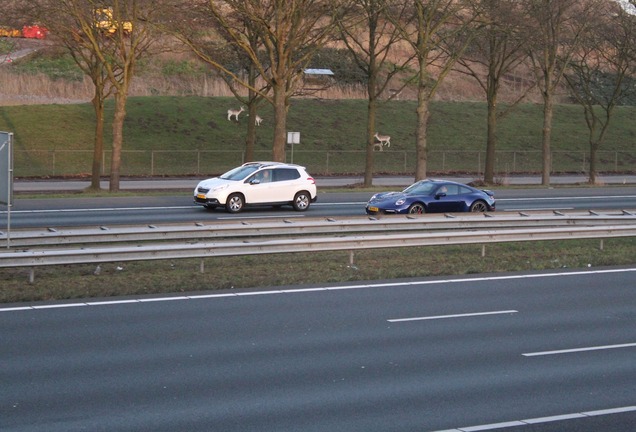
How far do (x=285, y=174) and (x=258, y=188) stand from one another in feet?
3.73

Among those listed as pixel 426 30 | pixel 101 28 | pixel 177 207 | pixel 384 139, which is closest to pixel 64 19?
pixel 101 28

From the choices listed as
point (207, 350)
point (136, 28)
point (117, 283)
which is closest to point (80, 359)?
point (207, 350)

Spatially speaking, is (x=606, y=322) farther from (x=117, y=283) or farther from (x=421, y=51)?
(x=421, y=51)

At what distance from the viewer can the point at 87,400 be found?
8.41 metres

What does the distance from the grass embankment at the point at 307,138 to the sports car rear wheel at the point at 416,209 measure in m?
26.8

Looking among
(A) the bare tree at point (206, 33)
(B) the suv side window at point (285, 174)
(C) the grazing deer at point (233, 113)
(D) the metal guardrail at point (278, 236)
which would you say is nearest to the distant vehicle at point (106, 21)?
(A) the bare tree at point (206, 33)

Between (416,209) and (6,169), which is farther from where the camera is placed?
(416,209)

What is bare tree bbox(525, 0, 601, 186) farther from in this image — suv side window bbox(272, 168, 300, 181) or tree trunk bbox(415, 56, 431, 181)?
suv side window bbox(272, 168, 300, 181)

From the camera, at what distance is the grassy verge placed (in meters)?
14.7

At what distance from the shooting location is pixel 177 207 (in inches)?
1192

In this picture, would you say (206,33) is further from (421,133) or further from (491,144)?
(491,144)

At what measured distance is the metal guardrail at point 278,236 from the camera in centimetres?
1537

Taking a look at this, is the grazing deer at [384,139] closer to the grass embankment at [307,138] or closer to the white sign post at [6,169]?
the grass embankment at [307,138]

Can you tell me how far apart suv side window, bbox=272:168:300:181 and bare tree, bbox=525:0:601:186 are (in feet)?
48.8
